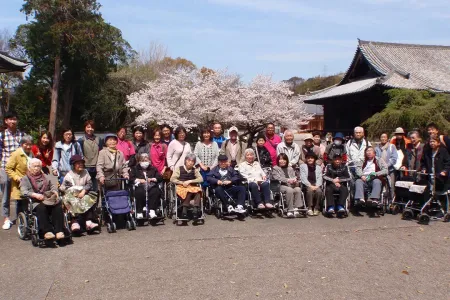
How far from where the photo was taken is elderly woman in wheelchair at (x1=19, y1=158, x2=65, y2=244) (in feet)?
18.4

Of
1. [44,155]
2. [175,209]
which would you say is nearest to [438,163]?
[175,209]

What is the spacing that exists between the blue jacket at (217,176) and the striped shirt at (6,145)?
3.25 m

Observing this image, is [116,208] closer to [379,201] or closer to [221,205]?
[221,205]

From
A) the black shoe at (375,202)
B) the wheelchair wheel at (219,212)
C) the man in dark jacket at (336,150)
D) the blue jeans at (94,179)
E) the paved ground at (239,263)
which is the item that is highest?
the man in dark jacket at (336,150)

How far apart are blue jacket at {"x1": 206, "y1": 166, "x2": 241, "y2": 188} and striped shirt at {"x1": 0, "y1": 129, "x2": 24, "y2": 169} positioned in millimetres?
3253

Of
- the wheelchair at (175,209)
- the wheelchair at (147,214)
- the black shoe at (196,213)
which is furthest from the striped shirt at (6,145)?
the black shoe at (196,213)

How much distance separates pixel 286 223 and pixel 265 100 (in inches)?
706

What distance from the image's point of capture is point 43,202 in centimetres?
571

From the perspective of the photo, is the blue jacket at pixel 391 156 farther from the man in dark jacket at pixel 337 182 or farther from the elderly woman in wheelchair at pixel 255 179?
the elderly woman in wheelchair at pixel 255 179

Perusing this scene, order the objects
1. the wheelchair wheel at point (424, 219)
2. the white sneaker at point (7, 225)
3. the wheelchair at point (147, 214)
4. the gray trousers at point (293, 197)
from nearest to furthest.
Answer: the white sneaker at point (7, 225) → the wheelchair wheel at point (424, 219) → the wheelchair at point (147, 214) → the gray trousers at point (293, 197)

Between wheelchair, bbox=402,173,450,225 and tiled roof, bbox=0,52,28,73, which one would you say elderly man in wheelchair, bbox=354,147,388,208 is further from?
tiled roof, bbox=0,52,28,73

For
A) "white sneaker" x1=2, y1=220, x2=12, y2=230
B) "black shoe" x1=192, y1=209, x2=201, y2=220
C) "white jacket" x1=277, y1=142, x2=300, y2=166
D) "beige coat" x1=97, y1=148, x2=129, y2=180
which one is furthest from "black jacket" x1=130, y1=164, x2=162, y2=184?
"white jacket" x1=277, y1=142, x2=300, y2=166

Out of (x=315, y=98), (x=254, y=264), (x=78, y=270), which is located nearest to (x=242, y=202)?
(x=254, y=264)

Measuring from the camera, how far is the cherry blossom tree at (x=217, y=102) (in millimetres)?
23547
